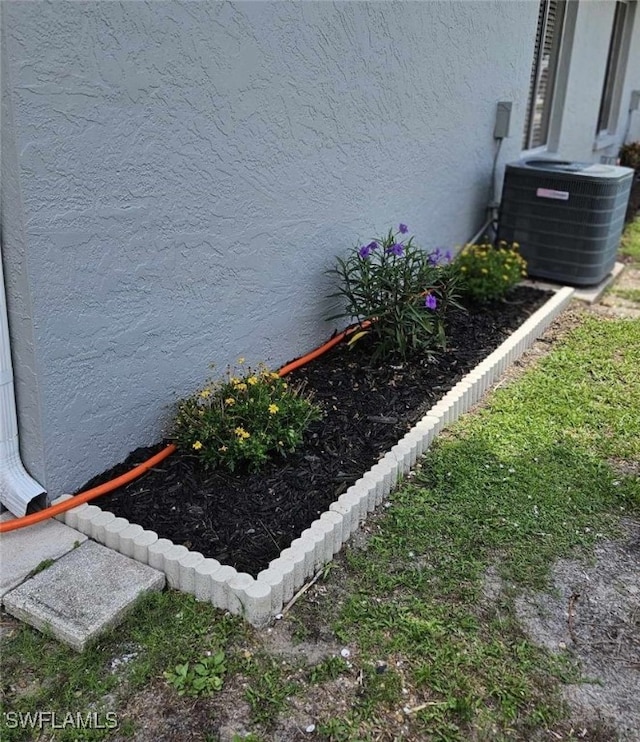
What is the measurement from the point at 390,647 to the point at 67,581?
1169mm

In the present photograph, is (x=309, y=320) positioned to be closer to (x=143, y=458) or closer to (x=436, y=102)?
(x=143, y=458)

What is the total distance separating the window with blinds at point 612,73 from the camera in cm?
988

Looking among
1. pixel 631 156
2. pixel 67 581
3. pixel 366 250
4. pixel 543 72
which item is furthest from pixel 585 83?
pixel 67 581

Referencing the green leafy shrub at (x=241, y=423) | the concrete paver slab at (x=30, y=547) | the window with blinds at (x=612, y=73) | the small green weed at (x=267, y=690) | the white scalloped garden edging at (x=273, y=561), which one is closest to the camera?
the small green weed at (x=267, y=690)

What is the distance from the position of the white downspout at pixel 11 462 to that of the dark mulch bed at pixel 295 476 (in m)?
0.29

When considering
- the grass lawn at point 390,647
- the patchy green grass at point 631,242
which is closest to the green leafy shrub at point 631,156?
the patchy green grass at point 631,242

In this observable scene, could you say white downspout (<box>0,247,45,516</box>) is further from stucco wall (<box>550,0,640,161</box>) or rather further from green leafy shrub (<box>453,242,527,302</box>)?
stucco wall (<box>550,0,640,161</box>)

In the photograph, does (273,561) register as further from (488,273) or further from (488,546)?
(488,273)

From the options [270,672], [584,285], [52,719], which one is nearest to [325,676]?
[270,672]

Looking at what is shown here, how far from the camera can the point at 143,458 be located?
329 centimetres

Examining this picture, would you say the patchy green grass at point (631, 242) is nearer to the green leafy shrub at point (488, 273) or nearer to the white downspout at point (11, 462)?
the green leafy shrub at point (488, 273)

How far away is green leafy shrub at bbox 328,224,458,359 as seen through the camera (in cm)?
442

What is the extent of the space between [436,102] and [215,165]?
104 inches

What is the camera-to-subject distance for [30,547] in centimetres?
278
